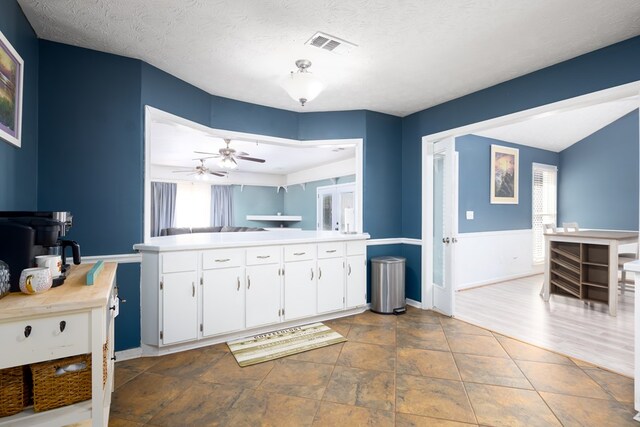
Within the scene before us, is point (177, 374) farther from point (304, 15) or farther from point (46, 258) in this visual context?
point (304, 15)

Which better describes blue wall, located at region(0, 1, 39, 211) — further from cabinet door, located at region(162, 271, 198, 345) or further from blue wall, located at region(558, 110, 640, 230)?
blue wall, located at region(558, 110, 640, 230)

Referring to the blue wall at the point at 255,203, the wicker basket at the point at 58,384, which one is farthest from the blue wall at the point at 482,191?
the blue wall at the point at 255,203

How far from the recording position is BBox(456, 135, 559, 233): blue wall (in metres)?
4.93

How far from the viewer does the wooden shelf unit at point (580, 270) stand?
12.7ft

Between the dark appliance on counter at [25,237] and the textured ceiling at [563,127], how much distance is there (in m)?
4.99

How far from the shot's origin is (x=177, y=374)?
2.38 metres

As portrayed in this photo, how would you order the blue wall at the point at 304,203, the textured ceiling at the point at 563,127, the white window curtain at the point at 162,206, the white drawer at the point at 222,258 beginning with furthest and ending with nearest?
the blue wall at the point at 304,203 < the white window curtain at the point at 162,206 < the textured ceiling at the point at 563,127 < the white drawer at the point at 222,258

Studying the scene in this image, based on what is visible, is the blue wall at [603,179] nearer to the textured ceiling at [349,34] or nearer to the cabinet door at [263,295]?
the textured ceiling at [349,34]

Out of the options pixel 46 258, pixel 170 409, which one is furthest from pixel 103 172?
pixel 170 409

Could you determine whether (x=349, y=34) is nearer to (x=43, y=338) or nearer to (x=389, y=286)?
(x=43, y=338)

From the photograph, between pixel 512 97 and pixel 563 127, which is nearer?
pixel 512 97

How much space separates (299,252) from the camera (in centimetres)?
331

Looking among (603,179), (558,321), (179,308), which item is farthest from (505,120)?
(603,179)

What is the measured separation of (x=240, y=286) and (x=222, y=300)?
20 cm
